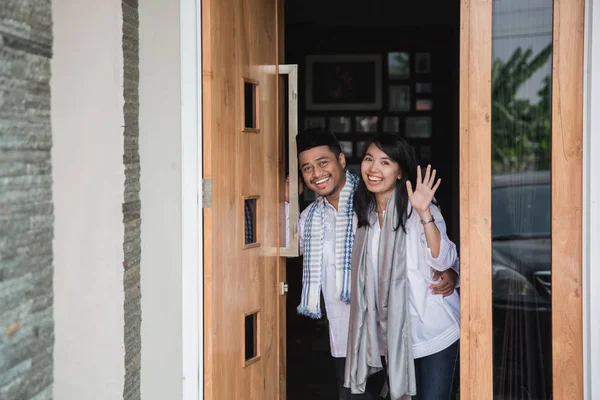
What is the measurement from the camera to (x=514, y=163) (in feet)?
9.47

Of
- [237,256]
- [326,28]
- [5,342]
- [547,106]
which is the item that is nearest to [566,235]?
[547,106]

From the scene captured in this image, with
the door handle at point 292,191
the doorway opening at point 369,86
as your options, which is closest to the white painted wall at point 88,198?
the door handle at point 292,191

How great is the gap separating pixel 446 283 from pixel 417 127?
9.85 feet

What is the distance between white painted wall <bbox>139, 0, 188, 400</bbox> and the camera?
285 cm

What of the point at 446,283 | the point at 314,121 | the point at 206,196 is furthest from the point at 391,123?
the point at 206,196

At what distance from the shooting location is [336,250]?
13.1ft

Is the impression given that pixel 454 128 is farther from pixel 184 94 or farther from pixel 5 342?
pixel 5 342

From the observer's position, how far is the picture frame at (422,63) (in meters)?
6.43

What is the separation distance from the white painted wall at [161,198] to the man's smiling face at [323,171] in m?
1.20

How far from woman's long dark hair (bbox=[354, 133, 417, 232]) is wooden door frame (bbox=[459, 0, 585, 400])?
0.79 meters

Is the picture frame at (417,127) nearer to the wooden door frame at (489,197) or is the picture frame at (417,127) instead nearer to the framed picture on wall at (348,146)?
the framed picture on wall at (348,146)

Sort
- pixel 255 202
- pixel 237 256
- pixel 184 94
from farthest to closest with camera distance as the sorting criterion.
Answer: pixel 255 202 < pixel 237 256 < pixel 184 94

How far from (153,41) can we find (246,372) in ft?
4.51
